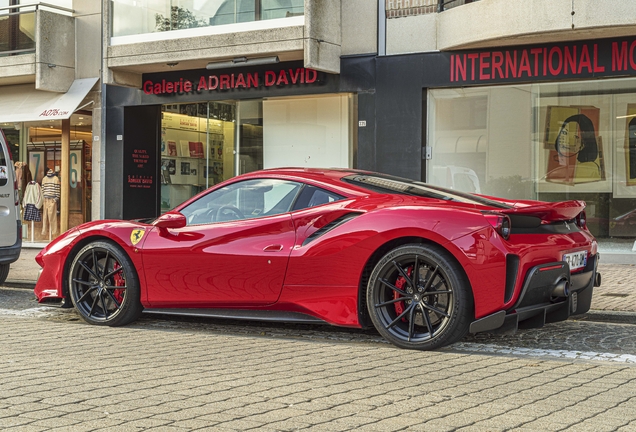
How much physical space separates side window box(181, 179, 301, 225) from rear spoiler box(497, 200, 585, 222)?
1686mm

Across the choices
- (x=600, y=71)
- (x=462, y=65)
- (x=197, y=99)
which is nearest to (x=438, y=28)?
(x=462, y=65)

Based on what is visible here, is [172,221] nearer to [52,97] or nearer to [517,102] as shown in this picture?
[517,102]

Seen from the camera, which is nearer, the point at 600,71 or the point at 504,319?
the point at 504,319

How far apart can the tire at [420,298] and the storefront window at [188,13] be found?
10.1 meters

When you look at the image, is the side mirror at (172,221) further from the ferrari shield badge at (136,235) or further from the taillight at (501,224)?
the taillight at (501,224)

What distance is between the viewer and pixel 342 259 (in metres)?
5.80

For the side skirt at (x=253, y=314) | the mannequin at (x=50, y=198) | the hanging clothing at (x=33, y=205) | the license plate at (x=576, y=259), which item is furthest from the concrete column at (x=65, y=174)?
the license plate at (x=576, y=259)

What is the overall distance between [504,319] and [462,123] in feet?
33.7

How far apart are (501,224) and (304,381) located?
165cm

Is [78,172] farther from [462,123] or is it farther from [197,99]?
[462,123]

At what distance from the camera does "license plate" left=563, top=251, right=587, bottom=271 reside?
5.64 meters

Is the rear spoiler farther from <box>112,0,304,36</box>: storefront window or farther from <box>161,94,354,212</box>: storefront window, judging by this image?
<box>161,94,354,212</box>: storefront window

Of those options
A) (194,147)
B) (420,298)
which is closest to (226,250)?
(420,298)

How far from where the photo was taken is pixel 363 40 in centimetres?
1532
